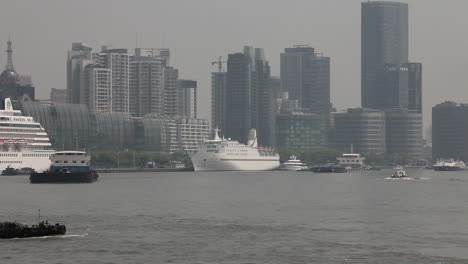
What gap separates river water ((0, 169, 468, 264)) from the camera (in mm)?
85375

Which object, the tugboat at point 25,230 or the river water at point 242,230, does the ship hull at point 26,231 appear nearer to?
the tugboat at point 25,230

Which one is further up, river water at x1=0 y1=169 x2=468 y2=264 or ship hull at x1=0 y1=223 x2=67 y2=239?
ship hull at x1=0 y1=223 x2=67 y2=239

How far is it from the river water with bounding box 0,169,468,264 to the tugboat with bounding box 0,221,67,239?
1.12 metres

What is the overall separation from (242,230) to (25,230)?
21103mm

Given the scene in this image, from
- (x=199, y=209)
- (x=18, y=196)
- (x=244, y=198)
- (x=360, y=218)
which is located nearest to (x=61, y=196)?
(x=18, y=196)

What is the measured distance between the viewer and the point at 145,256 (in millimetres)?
85000

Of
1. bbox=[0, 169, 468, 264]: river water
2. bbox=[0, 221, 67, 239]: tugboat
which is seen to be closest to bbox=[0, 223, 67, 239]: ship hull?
bbox=[0, 221, 67, 239]: tugboat

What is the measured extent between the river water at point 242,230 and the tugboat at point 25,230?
112 cm

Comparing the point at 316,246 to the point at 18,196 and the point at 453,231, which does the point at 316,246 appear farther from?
the point at 18,196

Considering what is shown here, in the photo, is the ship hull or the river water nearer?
the river water

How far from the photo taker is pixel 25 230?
95688 millimetres

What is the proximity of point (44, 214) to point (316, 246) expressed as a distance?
44102mm

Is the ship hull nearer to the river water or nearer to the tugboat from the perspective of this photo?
the tugboat

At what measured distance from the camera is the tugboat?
9481 cm
